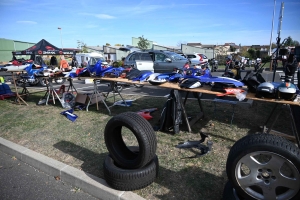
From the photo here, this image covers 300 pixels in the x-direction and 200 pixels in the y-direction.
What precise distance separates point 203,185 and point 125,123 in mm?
1402

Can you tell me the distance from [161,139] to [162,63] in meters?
7.27

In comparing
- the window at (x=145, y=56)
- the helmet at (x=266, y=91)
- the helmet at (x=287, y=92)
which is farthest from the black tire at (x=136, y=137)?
the window at (x=145, y=56)

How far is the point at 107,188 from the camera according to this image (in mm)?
2633

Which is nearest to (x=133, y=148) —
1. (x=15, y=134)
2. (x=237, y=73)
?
(x=15, y=134)

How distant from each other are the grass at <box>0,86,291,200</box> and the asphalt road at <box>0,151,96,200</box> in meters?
0.38

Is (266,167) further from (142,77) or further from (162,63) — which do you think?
(162,63)

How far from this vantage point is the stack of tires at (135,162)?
2.48 metres

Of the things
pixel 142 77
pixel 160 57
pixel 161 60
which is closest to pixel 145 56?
pixel 160 57

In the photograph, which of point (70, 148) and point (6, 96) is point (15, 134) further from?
point (6, 96)

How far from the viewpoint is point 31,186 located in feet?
9.59

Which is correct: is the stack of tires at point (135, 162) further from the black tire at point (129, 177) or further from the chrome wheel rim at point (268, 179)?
the chrome wheel rim at point (268, 179)

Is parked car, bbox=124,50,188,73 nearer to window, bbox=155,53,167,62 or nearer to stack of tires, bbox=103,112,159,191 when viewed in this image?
window, bbox=155,53,167,62

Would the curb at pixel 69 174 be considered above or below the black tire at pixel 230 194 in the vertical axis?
below

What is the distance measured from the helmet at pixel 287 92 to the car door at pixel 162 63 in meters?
7.53
